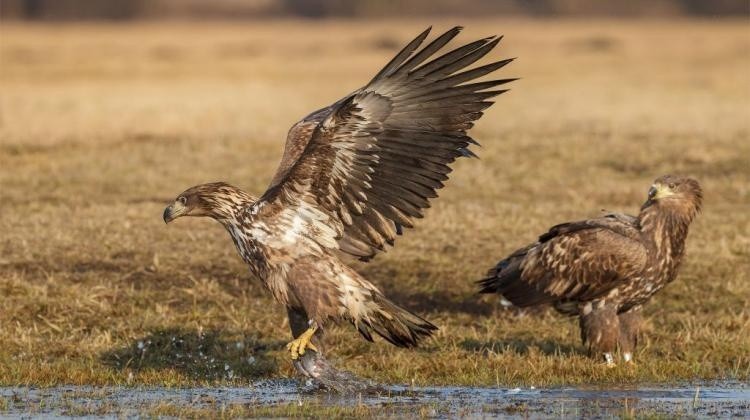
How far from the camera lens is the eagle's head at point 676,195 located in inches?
369

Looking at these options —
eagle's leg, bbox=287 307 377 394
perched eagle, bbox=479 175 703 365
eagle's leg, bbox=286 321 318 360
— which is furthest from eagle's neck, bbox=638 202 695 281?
eagle's leg, bbox=286 321 318 360

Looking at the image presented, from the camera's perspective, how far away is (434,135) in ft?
26.9

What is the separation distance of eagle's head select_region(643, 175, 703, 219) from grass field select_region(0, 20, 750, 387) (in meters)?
1.07

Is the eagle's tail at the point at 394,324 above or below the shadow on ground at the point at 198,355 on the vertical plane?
above

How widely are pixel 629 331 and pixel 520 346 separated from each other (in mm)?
925

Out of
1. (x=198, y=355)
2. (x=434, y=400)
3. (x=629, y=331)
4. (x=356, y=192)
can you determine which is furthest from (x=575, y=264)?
(x=198, y=355)

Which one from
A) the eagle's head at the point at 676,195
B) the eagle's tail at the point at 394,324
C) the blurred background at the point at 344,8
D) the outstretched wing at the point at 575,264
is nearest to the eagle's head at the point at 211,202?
Answer: the eagle's tail at the point at 394,324

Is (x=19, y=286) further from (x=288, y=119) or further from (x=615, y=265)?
(x=288, y=119)

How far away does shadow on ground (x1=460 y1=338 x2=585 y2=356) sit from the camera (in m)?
9.85

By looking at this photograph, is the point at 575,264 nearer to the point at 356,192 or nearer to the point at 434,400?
the point at 434,400

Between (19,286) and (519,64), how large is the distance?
37133 mm

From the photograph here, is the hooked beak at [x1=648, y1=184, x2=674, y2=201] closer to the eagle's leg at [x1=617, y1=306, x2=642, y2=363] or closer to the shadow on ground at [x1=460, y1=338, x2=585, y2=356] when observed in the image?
the eagle's leg at [x1=617, y1=306, x2=642, y2=363]

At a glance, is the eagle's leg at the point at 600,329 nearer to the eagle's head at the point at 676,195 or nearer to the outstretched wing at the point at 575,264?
the outstretched wing at the point at 575,264

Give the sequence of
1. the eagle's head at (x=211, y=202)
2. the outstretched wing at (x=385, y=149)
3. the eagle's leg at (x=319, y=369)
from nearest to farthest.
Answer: the outstretched wing at (x=385, y=149), the eagle's head at (x=211, y=202), the eagle's leg at (x=319, y=369)
